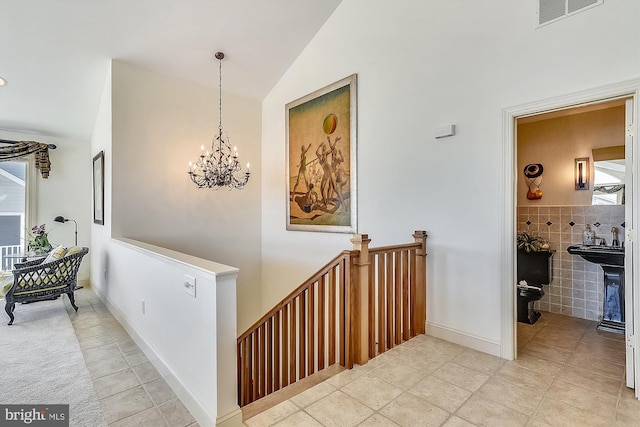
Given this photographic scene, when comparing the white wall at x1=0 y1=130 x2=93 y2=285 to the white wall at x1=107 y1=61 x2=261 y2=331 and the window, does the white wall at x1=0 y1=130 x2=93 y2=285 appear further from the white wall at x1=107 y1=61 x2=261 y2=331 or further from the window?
the white wall at x1=107 y1=61 x2=261 y2=331

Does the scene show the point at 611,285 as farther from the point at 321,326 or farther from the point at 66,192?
the point at 66,192

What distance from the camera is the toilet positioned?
346cm

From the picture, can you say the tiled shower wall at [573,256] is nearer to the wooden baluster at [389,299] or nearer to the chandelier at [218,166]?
the wooden baluster at [389,299]

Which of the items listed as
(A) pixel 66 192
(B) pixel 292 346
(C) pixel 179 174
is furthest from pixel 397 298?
(A) pixel 66 192

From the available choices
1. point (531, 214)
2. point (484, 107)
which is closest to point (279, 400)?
point (484, 107)

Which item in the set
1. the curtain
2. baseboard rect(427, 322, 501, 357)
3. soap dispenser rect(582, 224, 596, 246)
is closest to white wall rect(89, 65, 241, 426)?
baseboard rect(427, 322, 501, 357)

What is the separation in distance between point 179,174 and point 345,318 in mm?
3268

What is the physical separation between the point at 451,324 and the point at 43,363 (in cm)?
366

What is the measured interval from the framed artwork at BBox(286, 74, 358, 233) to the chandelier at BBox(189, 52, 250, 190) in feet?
2.75

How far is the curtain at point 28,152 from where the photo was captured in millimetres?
4879

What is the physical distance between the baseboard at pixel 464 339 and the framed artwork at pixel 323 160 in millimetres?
1409

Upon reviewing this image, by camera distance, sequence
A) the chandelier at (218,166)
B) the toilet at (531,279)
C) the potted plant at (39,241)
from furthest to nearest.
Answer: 1. the potted plant at (39,241)
2. the chandelier at (218,166)
3. the toilet at (531,279)

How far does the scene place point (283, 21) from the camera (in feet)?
12.9

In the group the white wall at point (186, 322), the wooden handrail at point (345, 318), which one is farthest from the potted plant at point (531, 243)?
the white wall at point (186, 322)
